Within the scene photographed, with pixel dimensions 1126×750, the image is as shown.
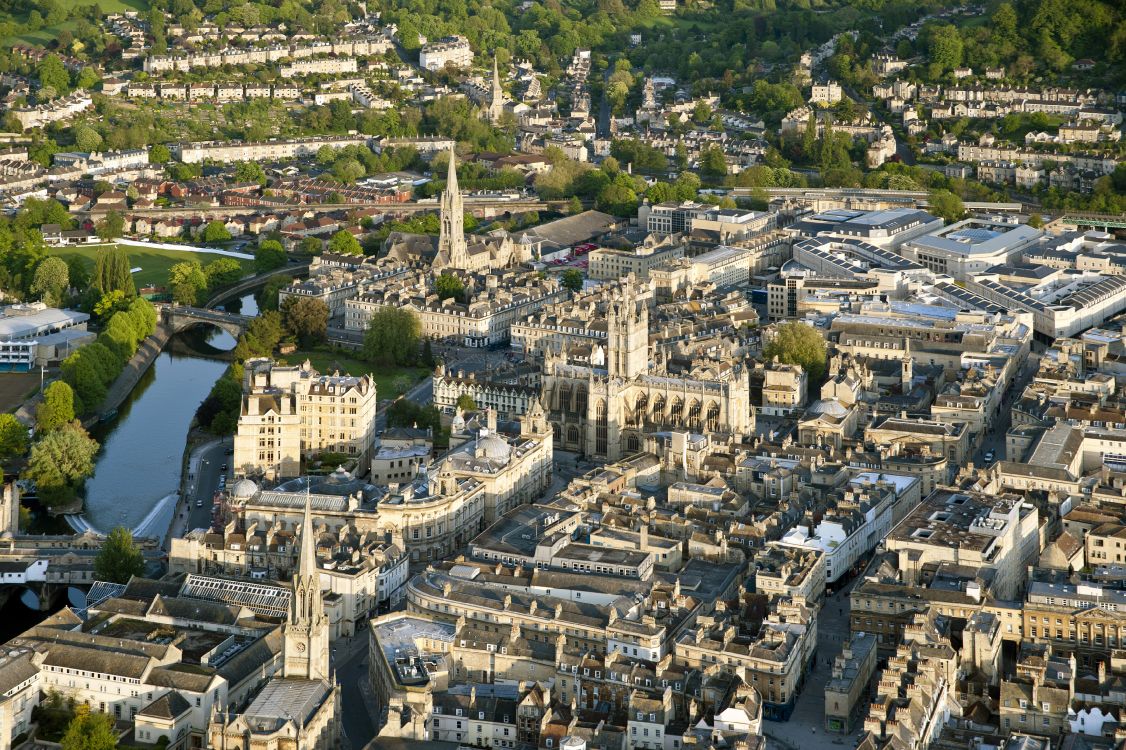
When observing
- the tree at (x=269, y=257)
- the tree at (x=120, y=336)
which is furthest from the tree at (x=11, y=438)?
the tree at (x=269, y=257)

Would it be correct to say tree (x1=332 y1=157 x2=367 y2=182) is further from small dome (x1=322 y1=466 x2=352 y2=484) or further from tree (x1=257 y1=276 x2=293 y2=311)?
small dome (x1=322 y1=466 x2=352 y2=484)

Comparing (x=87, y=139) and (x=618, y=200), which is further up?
(x=87, y=139)

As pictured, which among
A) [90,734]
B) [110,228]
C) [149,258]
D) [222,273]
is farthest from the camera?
[110,228]

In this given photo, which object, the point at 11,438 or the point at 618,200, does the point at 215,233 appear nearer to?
the point at 618,200

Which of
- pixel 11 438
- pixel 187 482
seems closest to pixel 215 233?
pixel 11 438

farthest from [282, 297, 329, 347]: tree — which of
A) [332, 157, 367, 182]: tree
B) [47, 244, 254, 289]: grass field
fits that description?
[332, 157, 367, 182]: tree

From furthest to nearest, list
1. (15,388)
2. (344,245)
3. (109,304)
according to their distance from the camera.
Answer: (344,245) < (109,304) < (15,388)
